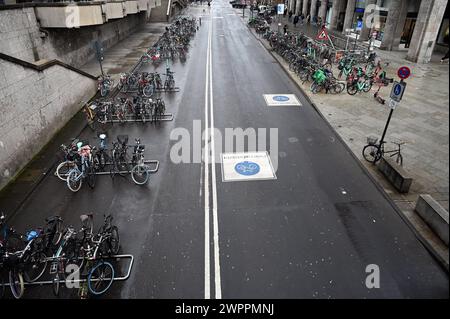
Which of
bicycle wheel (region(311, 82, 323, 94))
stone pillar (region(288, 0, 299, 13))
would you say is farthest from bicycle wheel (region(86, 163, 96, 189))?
stone pillar (region(288, 0, 299, 13))

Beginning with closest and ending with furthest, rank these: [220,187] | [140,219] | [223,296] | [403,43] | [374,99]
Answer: [223,296] → [140,219] → [220,187] → [374,99] → [403,43]

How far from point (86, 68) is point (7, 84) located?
40.0 ft

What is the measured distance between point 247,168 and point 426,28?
2112cm

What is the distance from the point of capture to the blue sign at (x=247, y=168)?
994 centimetres

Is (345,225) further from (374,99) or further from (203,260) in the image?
(374,99)

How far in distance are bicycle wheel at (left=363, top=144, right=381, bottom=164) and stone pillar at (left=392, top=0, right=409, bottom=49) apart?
21297mm

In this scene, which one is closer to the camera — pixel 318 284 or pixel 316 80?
pixel 318 284

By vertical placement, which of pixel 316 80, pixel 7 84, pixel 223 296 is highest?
pixel 7 84

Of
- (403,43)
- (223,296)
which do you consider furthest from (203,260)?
(403,43)

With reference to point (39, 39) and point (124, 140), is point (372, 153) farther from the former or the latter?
point (39, 39)

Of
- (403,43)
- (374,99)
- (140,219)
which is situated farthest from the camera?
(403,43)

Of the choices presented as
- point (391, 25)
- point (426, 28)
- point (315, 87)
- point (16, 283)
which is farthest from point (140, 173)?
point (391, 25)

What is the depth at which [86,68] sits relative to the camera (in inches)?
822

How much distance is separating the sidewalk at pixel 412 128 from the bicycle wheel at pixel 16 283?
8.83 m
